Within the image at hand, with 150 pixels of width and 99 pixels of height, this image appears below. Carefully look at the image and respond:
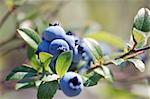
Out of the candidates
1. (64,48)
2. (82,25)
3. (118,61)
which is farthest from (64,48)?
(82,25)

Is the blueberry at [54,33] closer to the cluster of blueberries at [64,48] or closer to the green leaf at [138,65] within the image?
the cluster of blueberries at [64,48]

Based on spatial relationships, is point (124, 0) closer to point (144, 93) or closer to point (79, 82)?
point (144, 93)

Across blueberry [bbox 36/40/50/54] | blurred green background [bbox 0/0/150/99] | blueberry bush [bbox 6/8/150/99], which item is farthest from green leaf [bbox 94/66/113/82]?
blurred green background [bbox 0/0/150/99]

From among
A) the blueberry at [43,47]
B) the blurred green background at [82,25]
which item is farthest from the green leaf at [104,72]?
the blurred green background at [82,25]

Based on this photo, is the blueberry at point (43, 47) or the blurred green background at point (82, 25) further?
the blurred green background at point (82, 25)

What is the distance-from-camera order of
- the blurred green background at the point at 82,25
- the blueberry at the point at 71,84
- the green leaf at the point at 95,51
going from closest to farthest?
the blueberry at the point at 71,84 → the green leaf at the point at 95,51 → the blurred green background at the point at 82,25

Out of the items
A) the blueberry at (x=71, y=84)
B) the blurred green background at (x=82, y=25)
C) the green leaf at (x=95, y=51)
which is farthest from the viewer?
the blurred green background at (x=82, y=25)

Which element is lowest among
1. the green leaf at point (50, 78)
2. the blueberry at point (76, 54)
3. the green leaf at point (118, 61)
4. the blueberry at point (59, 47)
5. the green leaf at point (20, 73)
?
the green leaf at point (50, 78)
